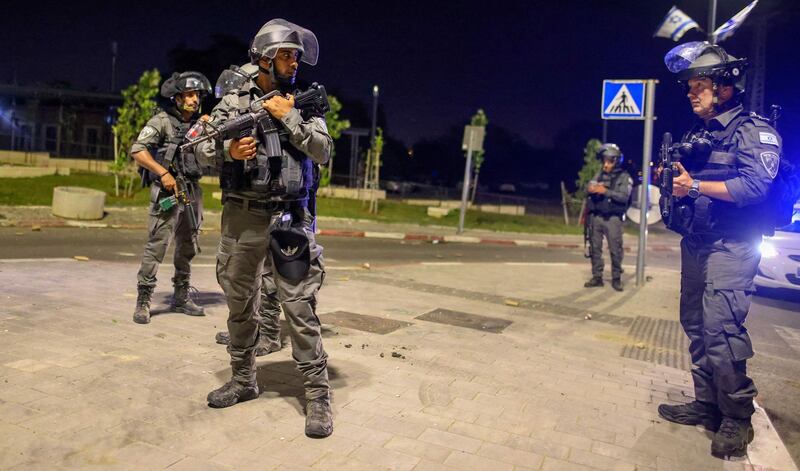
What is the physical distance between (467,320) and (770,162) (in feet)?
12.3

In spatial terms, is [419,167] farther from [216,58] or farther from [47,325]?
[47,325]

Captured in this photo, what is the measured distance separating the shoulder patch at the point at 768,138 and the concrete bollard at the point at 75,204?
15.4 metres

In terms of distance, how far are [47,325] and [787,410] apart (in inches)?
230

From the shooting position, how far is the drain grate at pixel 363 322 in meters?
6.16

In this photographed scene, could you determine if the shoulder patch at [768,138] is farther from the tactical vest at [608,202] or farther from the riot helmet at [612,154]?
the riot helmet at [612,154]

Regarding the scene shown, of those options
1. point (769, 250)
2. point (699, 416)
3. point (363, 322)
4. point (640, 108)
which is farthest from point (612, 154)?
point (699, 416)

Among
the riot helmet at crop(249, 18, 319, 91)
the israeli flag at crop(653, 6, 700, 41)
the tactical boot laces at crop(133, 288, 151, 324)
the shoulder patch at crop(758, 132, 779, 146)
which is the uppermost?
the israeli flag at crop(653, 6, 700, 41)

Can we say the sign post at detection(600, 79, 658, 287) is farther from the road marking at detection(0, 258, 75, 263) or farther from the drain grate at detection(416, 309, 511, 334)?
the road marking at detection(0, 258, 75, 263)

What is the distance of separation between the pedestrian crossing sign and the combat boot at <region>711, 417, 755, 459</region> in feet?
24.4

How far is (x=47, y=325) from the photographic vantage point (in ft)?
17.6

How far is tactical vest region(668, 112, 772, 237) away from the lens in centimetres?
391

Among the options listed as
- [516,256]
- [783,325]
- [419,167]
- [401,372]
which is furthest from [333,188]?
[419,167]

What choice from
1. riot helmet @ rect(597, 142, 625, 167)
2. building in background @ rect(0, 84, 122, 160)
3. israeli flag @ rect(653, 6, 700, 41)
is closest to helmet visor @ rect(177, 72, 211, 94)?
riot helmet @ rect(597, 142, 625, 167)

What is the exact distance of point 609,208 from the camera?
1006 cm
